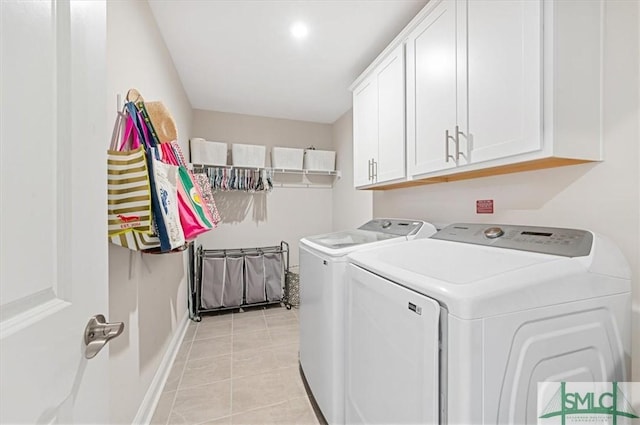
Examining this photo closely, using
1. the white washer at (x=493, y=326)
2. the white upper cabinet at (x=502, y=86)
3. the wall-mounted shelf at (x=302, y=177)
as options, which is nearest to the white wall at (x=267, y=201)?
the wall-mounted shelf at (x=302, y=177)

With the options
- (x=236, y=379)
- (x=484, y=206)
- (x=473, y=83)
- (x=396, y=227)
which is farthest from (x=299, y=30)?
(x=236, y=379)

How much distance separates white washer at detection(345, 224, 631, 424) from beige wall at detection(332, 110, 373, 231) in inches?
76.8

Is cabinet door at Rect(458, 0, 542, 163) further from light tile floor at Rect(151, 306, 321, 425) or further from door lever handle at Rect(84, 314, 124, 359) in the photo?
light tile floor at Rect(151, 306, 321, 425)

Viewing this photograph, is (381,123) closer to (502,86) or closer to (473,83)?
(473,83)

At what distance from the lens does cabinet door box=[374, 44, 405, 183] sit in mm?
1797

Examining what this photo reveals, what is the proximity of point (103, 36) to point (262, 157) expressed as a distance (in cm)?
277

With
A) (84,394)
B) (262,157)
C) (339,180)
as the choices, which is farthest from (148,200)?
(339,180)

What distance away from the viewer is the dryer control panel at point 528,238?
95 cm

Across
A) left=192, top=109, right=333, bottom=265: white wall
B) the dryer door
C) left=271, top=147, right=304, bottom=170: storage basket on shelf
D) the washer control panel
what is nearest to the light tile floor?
the dryer door

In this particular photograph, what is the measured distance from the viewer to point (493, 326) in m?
0.73

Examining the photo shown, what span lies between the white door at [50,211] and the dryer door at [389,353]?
2.77 ft

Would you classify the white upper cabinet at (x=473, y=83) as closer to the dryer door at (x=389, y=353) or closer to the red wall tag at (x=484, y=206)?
the red wall tag at (x=484, y=206)

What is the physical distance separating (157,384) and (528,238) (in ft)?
7.53

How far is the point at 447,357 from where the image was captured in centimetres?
77
